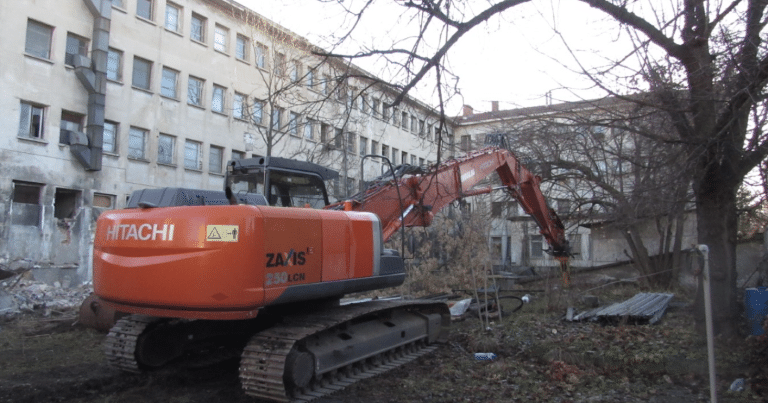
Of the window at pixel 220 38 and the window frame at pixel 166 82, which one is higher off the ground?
the window at pixel 220 38

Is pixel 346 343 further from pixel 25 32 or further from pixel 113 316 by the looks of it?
pixel 25 32

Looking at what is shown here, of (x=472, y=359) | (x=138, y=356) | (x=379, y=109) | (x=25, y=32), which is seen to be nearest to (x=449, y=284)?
(x=472, y=359)

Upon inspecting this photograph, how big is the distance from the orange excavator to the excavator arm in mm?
231

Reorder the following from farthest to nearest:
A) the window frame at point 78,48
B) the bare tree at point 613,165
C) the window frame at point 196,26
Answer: the window frame at point 196,26
the window frame at point 78,48
the bare tree at point 613,165

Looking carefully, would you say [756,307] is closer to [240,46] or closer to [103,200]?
[103,200]

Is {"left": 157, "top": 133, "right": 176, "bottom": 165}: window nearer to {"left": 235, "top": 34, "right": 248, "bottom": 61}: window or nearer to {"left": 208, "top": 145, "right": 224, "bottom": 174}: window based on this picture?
{"left": 208, "top": 145, "right": 224, "bottom": 174}: window

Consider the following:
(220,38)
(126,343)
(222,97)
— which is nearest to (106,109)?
(222,97)

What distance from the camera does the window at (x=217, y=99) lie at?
2659 cm

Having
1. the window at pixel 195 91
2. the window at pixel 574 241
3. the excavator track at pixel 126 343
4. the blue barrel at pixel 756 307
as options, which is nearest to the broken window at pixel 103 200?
the window at pixel 195 91

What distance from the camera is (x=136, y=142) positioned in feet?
76.8

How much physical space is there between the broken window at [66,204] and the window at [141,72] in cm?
510

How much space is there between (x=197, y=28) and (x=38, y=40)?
A: 285 inches

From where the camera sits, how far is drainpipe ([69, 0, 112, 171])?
2102 centimetres

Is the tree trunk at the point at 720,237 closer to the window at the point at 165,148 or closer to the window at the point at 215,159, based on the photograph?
the window at the point at 165,148
